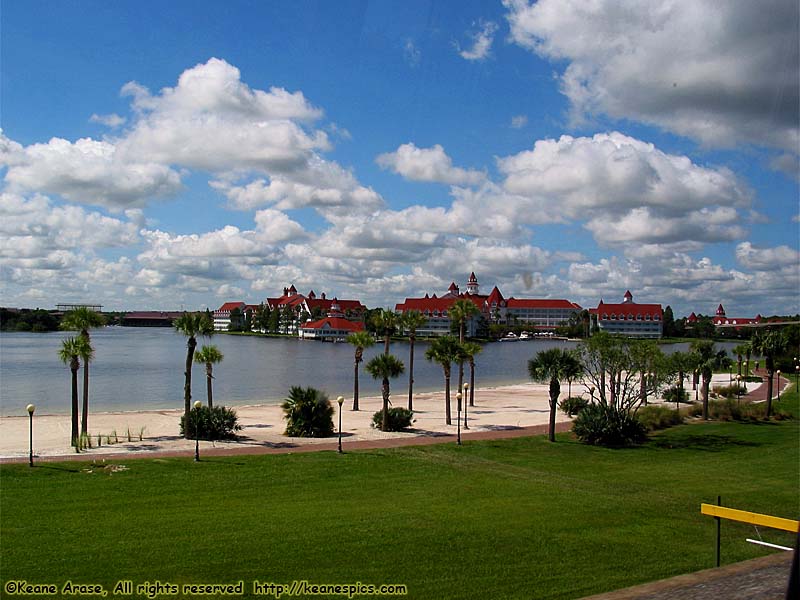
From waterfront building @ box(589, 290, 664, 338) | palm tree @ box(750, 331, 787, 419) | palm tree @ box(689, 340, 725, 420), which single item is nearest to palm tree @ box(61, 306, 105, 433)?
palm tree @ box(689, 340, 725, 420)

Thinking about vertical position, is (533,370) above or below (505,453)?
above

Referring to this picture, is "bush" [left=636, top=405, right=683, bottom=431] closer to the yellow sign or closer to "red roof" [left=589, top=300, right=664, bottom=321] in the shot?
the yellow sign

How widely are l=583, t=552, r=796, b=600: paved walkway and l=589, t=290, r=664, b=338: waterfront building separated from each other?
604 feet

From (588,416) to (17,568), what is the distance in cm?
2227

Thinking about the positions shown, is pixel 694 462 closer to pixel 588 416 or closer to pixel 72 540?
pixel 588 416

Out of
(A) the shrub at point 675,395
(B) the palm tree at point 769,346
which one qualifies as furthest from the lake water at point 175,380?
(B) the palm tree at point 769,346

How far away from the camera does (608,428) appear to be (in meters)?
28.3

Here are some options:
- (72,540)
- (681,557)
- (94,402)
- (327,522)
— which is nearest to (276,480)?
(327,522)

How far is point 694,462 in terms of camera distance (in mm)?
24312

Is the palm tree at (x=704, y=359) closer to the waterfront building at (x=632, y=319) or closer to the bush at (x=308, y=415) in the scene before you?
the bush at (x=308, y=415)

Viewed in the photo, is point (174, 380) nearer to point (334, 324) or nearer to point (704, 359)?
point (704, 359)

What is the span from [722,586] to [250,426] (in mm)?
27720

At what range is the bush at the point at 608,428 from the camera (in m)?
28.3

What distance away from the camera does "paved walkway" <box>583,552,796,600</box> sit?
29.7 feet
